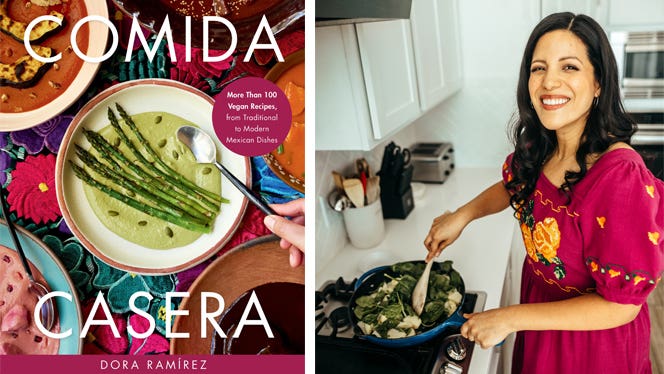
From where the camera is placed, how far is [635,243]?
0.82 metres

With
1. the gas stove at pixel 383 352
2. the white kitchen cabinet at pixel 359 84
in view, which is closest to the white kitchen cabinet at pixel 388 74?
the white kitchen cabinet at pixel 359 84

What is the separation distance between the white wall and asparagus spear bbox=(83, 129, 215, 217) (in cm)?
68

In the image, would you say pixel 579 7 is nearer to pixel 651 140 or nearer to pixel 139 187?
pixel 651 140

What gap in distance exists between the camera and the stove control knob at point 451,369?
104cm

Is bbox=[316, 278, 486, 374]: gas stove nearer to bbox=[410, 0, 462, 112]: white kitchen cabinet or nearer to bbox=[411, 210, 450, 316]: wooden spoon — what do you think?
bbox=[411, 210, 450, 316]: wooden spoon

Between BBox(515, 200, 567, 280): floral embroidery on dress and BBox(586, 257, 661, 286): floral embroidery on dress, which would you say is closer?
BBox(586, 257, 661, 286): floral embroidery on dress

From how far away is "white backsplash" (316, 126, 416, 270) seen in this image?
5.49 feet

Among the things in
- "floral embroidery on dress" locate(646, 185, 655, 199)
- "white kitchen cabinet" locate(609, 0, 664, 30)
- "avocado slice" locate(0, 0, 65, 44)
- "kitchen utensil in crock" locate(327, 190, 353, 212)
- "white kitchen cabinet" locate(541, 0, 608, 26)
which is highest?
"avocado slice" locate(0, 0, 65, 44)

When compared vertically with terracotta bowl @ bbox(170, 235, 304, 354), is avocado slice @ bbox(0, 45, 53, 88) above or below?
above

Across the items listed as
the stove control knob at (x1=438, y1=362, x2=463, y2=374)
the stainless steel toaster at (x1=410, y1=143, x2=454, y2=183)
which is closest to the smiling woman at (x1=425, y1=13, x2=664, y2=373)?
the stove control knob at (x1=438, y1=362, x2=463, y2=374)

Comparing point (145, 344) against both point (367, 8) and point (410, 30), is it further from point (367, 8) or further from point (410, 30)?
point (410, 30)

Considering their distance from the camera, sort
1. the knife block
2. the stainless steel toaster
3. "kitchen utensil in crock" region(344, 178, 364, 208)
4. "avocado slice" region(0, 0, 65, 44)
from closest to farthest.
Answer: "avocado slice" region(0, 0, 65, 44) → the stainless steel toaster → "kitchen utensil in crock" region(344, 178, 364, 208) → the knife block

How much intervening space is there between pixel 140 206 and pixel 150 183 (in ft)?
0.14

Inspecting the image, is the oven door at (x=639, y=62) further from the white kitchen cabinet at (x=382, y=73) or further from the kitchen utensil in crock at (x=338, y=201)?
the kitchen utensil in crock at (x=338, y=201)
